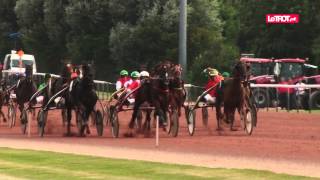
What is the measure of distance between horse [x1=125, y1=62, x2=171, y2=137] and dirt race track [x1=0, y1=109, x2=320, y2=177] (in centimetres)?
83

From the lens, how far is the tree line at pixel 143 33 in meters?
58.4

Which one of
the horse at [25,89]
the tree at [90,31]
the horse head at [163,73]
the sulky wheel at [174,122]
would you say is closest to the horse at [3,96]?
the horse at [25,89]

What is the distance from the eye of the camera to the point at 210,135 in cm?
2630

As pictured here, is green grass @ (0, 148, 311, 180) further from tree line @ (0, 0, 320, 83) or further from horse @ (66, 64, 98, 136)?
tree line @ (0, 0, 320, 83)

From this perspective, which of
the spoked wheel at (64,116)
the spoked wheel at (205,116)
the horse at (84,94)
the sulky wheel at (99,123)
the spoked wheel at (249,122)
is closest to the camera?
the spoked wheel at (249,122)

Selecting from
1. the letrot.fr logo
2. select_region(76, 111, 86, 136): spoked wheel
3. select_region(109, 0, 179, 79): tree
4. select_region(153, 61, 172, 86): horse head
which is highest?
the letrot.fr logo

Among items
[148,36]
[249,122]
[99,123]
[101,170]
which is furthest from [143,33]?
[101,170]

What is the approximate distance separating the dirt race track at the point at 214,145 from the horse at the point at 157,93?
0.83 m

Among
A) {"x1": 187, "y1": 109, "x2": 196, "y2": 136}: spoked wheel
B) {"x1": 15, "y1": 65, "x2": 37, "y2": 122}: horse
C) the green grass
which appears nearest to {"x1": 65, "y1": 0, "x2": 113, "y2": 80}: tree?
{"x1": 15, "y1": 65, "x2": 37, "y2": 122}: horse

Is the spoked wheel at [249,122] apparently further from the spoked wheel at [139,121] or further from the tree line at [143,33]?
the tree line at [143,33]

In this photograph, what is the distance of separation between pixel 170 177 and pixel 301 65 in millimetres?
31289

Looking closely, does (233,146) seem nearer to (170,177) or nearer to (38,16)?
(170,177)

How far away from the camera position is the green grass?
14.9 meters

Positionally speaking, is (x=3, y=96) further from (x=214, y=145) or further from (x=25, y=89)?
(x=214, y=145)
